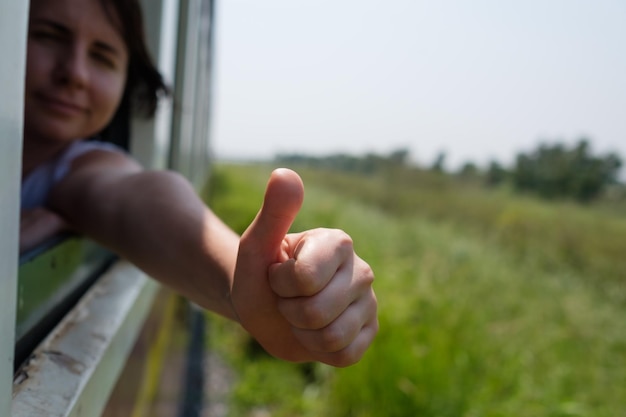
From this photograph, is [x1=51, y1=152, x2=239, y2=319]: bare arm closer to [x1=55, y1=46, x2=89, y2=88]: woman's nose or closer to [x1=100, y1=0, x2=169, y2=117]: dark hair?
[x1=55, y1=46, x2=89, y2=88]: woman's nose

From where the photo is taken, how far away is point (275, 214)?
1.86 ft

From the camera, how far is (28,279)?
884 mm

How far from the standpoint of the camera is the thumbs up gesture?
568 mm

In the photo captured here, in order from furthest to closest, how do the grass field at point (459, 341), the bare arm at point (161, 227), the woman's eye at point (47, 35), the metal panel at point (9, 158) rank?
the grass field at point (459, 341) → the woman's eye at point (47, 35) → the bare arm at point (161, 227) → the metal panel at point (9, 158)

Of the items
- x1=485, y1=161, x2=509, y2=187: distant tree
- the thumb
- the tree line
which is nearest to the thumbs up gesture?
the thumb

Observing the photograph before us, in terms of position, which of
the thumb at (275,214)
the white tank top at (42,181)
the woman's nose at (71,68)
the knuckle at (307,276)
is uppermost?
the woman's nose at (71,68)

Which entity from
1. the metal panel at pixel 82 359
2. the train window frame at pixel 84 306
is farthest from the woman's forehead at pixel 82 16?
the metal panel at pixel 82 359

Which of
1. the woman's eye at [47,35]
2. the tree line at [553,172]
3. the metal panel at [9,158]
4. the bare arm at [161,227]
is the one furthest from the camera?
the tree line at [553,172]

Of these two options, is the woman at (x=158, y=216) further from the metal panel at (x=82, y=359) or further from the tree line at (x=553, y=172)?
the tree line at (x=553, y=172)

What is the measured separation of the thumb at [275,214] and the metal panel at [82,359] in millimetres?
297

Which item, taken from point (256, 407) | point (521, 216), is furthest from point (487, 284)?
point (521, 216)

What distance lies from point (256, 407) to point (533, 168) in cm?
1231

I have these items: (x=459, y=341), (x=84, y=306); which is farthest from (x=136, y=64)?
(x=459, y=341)

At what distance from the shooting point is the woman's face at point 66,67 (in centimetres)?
112
